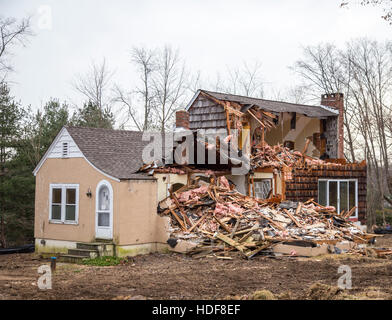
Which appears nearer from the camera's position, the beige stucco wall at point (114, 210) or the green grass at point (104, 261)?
the green grass at point (104, 261)

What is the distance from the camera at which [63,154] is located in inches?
789

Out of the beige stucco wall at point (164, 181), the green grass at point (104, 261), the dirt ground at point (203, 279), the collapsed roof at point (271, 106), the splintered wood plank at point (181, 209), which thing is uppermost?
the collapsed roof at point (271, 106)

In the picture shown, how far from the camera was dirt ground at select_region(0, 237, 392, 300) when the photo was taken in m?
10.6

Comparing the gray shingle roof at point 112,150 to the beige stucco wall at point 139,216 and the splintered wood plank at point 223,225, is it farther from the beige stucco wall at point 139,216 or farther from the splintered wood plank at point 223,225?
the splintered wood plank at point 223,225

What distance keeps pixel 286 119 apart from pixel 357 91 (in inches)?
351

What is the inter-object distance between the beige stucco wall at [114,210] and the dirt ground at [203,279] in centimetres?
101

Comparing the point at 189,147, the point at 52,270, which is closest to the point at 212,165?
the point at 189,147

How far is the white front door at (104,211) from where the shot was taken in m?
17.9

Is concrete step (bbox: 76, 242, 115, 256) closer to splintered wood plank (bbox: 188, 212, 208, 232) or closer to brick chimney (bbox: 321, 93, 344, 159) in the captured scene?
splintered wood plank (bbox: 188, 212, 208, 232)

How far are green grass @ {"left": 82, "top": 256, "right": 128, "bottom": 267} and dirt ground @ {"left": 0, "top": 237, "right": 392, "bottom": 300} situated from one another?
48 centimetres

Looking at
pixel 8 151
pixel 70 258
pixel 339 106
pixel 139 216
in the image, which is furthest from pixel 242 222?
pixel 8 151

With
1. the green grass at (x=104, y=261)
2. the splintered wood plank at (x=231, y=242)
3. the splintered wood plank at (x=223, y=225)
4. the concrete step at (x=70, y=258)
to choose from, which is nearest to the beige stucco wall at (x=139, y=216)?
the green grass at (x=104, y=261)

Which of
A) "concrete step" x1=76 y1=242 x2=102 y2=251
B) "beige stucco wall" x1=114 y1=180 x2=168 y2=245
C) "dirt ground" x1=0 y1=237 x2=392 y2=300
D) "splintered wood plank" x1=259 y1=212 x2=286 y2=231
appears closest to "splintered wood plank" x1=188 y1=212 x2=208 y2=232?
"beige stucco wall" x1=114 y1=180 x2=168 y2=245
